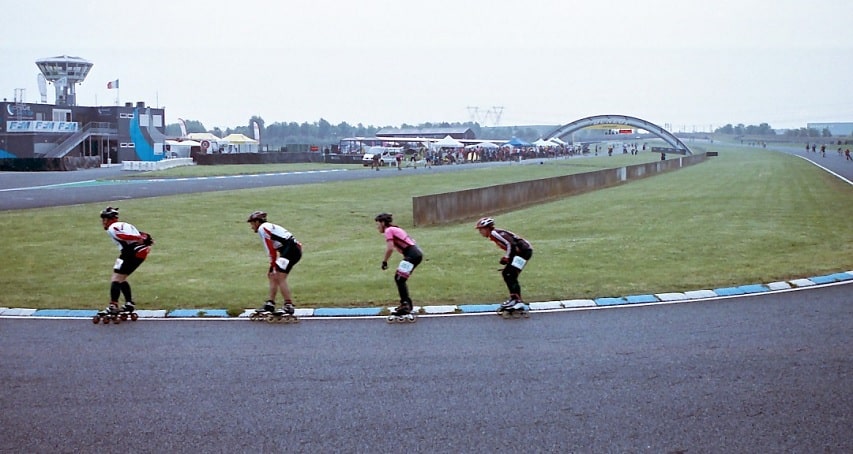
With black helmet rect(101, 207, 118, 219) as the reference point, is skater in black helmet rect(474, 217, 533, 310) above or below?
below

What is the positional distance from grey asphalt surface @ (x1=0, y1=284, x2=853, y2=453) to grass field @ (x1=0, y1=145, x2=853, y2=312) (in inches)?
85.6

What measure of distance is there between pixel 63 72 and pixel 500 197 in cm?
7837

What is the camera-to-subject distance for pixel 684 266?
16.5m

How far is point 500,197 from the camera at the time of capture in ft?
110

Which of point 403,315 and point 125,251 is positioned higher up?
point 125,251

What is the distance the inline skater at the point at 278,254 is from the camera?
12031 mm

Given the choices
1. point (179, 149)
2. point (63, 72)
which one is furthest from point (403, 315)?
point (63, 72)

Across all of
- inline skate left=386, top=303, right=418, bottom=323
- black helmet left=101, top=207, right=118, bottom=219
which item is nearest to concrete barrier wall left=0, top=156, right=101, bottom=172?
black helmet left=101, top=207, right=118, bottom=219

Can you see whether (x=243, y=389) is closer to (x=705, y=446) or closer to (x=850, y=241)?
(x=705, y=446)

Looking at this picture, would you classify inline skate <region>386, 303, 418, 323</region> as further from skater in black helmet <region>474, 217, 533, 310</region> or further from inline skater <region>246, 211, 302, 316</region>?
inline skater <region>246, 211, 302, 316</region>

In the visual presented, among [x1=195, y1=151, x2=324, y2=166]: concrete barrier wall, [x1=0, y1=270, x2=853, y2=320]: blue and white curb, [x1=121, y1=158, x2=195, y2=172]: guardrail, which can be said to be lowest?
[x1=0, y1=270, x2=853, y2=320]: blue and white curb

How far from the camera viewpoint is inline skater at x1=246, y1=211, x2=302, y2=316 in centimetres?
1203

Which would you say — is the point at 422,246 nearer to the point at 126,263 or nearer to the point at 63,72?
the point at 126,263

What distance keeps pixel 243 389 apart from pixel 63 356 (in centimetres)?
269
